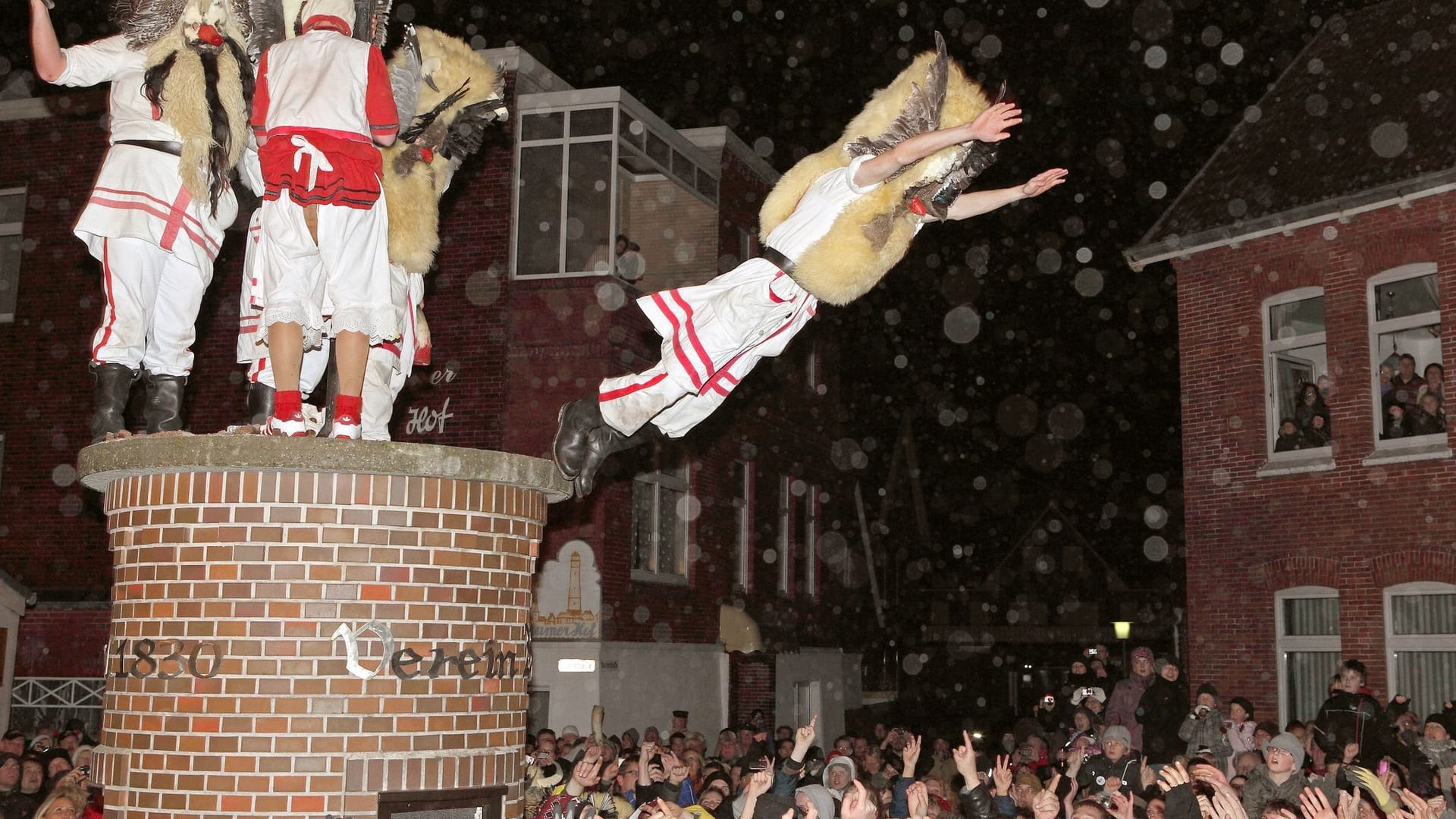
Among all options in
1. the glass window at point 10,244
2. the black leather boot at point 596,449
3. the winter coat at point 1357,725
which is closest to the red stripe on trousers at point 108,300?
the black leather boot at point 596,449

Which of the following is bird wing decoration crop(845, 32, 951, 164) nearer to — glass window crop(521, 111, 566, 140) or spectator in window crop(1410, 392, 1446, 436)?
spectator in window crop(1410, 392, 1446, 436)

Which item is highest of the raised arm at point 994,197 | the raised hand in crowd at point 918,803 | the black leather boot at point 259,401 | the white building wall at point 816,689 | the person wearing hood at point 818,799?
the raised arm at point 994,197

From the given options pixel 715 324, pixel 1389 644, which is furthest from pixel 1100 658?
pixel 715 324

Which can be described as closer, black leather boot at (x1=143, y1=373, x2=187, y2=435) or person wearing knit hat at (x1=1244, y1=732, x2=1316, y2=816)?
black leather boot at (x1=143, y1=373, x2=187, y2=435)

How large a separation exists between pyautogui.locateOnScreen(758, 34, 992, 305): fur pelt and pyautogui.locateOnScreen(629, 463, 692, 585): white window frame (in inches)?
525

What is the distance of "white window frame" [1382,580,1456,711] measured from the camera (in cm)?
1508

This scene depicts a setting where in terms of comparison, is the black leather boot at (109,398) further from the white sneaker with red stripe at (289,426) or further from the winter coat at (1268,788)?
the winter coat at (1268,788)

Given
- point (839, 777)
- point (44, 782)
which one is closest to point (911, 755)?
point (839, 777)

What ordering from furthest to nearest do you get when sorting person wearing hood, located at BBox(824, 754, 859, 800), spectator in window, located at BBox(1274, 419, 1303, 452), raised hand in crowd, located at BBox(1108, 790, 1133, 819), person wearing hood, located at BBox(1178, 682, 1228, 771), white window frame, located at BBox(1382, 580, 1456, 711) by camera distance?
spectator in window, located at BBox(1274, 419, 1303, 452), white window frame, located at BBox(1382, 580, 1456, 711), person wearing hood, located at BBox(1178, 682, 1228, 771), person wearing hood, located at BBox(824, 754, 859, 800), raised hand in crowd, located at BBox(1108, 790, 1133, 819)

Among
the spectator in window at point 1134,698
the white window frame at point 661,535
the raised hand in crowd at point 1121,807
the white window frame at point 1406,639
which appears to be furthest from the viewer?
the white window frame at point 661,535

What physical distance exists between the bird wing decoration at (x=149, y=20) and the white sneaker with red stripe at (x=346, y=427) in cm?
208

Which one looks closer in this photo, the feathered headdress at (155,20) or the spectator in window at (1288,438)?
the feathered headdress at (155,20)

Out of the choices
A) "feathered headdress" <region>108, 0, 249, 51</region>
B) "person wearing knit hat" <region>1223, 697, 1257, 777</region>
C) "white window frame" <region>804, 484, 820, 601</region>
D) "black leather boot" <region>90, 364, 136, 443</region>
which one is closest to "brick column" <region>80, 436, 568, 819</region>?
"black leather boot" <region>90, 364, 136, 443</region>

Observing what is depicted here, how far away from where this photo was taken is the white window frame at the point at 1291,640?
16.2 meters
